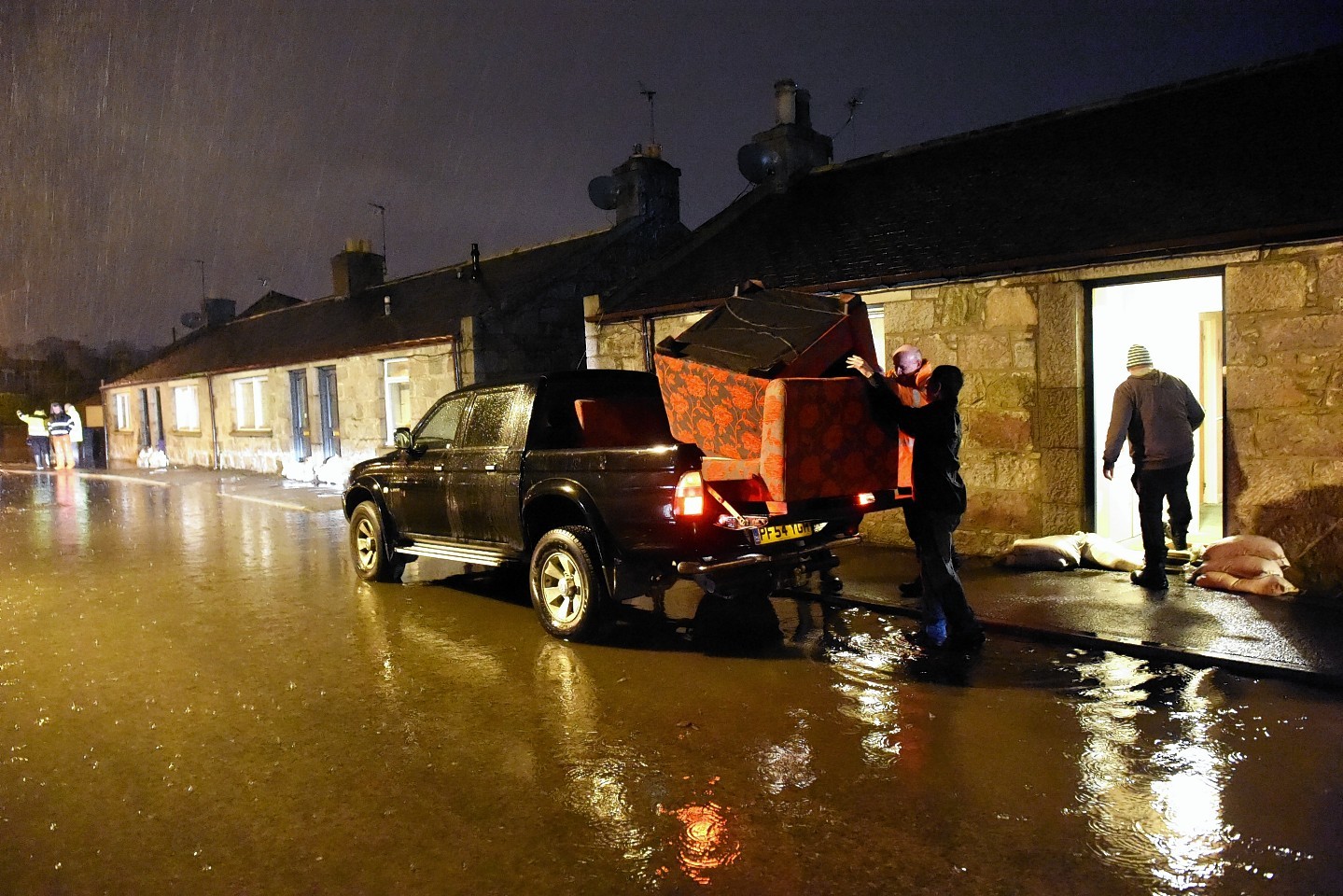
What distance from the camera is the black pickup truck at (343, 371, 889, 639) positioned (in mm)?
6070

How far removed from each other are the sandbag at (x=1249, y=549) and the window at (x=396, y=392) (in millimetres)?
15093

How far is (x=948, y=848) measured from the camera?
3469 mm

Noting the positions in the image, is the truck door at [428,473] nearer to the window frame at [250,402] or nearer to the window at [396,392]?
the window at [396,392]

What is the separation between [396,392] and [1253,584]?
16210 mm

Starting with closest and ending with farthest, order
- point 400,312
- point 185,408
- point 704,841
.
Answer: point 704,841
point 400,312
point 185,408

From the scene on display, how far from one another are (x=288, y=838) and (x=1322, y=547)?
7.85 m

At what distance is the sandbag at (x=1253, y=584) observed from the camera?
7.18 meters

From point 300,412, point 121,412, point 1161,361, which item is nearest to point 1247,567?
point 1161,361

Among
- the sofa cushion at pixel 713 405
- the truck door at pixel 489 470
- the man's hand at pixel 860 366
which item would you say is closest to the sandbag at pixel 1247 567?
the man's hand at pixel 860 366

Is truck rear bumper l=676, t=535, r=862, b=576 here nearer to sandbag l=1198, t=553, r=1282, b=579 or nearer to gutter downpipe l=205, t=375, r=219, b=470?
sandbag l=1198, t=553, r=1282, b=579

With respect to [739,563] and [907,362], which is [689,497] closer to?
[739,563]

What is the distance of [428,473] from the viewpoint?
8.22 metres

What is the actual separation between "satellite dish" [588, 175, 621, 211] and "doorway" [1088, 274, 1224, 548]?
12.6 m

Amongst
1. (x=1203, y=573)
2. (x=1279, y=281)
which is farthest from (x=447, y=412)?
(x=1279, y=281)
